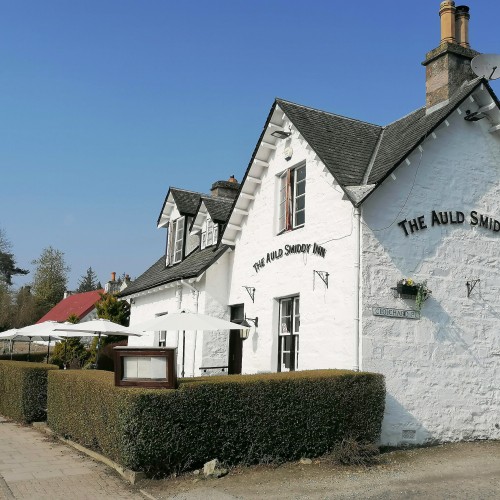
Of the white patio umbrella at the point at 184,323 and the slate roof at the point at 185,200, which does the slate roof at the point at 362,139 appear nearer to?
the white patio umbrella at the point at 184,323

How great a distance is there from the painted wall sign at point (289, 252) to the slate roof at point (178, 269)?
2.03 m

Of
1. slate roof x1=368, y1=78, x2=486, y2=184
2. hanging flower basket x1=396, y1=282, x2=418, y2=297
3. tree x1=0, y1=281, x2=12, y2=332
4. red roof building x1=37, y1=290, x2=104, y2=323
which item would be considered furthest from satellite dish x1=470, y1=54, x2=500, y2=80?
tree x1=0, y1=281, x2=12, y2=332

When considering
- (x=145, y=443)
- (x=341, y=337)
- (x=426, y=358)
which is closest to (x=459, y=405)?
(x=426, y=358)

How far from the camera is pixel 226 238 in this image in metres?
16.7

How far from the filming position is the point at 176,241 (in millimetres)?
21250

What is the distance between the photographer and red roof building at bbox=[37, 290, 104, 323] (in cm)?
5366

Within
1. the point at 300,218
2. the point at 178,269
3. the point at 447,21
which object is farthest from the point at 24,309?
the point at 447,21

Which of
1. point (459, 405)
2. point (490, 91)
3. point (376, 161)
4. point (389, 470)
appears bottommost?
point (389, 470)

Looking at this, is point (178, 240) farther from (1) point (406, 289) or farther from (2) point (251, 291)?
(1) point (406, 289)

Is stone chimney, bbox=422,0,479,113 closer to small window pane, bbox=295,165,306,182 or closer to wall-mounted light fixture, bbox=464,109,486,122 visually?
wall-mounted light fixture, bbox=464,109,486,122

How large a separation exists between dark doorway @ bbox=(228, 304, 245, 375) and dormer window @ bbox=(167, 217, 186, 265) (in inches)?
192

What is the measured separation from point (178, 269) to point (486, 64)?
10875mm

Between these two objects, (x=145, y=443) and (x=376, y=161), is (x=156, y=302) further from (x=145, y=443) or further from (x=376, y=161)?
(x=145, y=443)

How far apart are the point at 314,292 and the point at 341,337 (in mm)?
1378
